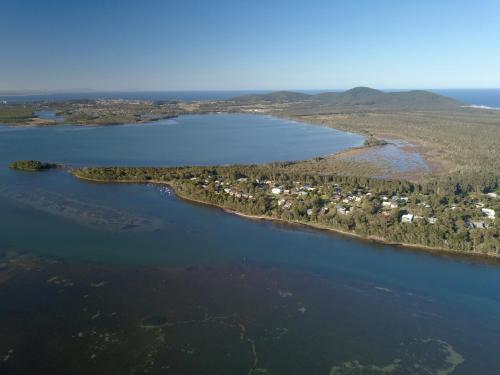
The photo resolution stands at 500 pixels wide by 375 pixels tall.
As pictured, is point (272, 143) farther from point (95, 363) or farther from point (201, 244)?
point (95, 363)

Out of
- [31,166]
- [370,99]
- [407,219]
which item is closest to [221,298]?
[407,219]

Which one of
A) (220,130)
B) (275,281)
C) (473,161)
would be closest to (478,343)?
(275,281)

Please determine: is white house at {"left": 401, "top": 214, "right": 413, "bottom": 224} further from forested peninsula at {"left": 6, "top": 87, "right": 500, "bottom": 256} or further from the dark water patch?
the dark water patch

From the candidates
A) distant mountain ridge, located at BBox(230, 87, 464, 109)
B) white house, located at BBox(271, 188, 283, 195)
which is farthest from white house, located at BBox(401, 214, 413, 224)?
distant mountain ridge, located at BBox(230, 87, 464, 109)

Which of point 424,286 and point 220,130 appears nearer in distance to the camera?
point 424,286

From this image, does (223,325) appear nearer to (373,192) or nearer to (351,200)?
(351,200)
